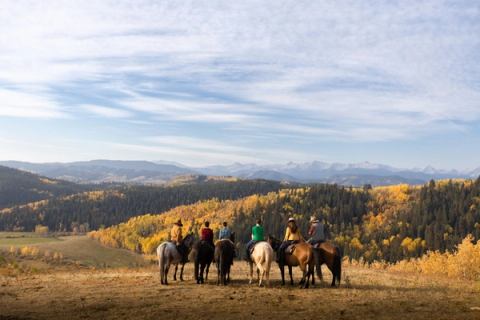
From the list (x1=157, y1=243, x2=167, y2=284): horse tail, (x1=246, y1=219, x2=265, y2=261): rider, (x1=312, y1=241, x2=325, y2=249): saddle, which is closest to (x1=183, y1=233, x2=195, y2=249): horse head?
(x1=157, y1=243, x2=167, y2=284): horse tail

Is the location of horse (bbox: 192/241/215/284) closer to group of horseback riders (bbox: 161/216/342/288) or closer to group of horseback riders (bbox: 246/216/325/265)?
group of horseback riders (bbox: 161/216/342/288)

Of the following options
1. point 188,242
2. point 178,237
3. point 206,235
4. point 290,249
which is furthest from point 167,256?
point 290,249

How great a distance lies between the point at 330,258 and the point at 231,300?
762 cm

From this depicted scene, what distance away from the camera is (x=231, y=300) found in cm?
2128

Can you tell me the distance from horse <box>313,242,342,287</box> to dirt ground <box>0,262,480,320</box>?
0.92 m

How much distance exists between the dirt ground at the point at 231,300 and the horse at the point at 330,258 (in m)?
0.92

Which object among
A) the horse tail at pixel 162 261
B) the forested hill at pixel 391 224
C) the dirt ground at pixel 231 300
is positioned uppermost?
the horse tail at pixel 162 261

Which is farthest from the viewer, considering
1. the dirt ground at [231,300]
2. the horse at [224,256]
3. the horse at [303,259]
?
the horse at [224,256]

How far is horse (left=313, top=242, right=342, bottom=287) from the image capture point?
25.8 metres

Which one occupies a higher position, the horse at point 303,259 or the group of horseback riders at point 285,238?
the group of horseback riders at point 285,238

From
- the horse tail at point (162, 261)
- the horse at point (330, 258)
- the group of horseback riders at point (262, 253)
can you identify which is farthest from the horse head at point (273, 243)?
the horse tail at point (162, 261)

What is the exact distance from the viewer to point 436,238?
6097 inches

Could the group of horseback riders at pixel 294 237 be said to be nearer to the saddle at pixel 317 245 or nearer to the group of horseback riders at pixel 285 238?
the group of horseback riders at pixel 285 238

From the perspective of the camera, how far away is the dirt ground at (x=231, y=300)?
18.6 m
